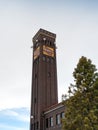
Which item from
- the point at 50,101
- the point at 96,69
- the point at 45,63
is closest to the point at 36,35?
the point at 45,63

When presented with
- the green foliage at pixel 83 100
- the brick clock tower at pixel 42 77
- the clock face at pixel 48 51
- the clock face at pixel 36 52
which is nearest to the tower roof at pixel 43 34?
the brick clock tower at pixel 42 77

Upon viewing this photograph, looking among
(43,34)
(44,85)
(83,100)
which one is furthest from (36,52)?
(83,100)

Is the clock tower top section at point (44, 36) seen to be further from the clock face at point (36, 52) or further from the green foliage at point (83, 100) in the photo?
the green foliage at point (83, 100)

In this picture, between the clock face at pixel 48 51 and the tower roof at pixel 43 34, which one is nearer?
the clock face at pixel 48 51

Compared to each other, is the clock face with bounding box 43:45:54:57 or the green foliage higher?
the clock face with bounding box 43:45:54:57

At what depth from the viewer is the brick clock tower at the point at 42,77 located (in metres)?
48.8

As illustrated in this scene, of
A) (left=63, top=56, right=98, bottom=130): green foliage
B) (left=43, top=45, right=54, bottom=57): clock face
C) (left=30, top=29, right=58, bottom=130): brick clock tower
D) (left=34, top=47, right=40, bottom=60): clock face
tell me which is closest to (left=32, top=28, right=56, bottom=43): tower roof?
(left=30, top=29, right=58, bottom=130): brick clock tower

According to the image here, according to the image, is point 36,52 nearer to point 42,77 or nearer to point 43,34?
point 43,34

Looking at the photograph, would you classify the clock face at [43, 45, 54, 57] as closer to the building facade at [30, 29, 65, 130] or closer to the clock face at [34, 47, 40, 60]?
the building facade at [30, 29, 65, 130]

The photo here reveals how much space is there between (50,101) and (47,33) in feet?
60.0

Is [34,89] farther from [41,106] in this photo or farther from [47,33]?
[47,33]

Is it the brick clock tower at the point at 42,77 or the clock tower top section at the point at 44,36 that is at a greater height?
the clock tower top section at the point at 44,36

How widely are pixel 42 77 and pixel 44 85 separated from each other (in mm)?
1863

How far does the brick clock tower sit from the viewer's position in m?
48.8
